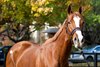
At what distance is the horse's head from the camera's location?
616 cm

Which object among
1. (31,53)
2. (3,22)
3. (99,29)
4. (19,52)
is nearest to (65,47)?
(31,53)

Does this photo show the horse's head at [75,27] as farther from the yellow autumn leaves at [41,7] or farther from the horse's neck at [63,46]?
the yellow autumn leaves at [41,7]

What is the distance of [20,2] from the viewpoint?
14180mm

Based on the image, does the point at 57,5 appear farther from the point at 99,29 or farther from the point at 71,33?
the point at 99,29

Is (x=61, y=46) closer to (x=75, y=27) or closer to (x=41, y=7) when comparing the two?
(x=75, y=27)

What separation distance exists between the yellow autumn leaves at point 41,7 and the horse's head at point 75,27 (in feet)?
21.0

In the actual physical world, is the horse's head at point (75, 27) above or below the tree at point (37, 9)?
below

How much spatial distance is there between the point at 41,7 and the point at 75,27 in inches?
281

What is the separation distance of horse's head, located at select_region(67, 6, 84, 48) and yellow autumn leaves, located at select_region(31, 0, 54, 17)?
6410mm

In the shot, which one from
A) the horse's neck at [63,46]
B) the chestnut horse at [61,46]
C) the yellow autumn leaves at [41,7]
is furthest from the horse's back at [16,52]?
the yellow autumn leaves at [41,7]

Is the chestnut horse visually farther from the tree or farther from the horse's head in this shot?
the tree

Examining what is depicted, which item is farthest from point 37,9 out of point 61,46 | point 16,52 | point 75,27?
point 75,27

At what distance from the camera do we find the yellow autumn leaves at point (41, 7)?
513 inches

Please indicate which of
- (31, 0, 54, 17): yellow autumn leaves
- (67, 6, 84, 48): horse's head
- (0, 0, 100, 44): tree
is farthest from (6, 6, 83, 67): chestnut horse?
(0, 0, 100, 44): tree
